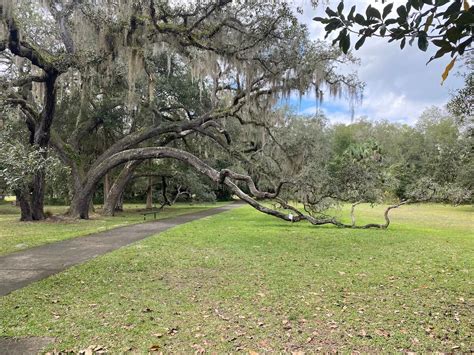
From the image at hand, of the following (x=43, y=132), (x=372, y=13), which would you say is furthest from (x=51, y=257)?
(x=43, y=132)

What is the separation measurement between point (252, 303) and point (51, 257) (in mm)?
4898

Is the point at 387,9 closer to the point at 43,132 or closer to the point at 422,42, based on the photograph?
the point at 422,42

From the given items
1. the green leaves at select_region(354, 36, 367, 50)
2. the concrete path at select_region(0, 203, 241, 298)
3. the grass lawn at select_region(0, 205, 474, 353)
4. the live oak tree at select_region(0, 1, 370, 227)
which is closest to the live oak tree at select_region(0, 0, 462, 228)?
the live oak tree at select_region(0, 1, 370, 227)

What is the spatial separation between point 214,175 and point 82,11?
20.1 feet

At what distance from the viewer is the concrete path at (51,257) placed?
5.68 m

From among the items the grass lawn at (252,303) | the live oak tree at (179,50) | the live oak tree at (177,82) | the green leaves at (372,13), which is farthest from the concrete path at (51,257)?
the green leaves at (372,13)

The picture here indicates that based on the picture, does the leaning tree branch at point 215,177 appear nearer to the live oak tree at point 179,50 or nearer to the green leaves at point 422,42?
the live oak tree at point 179,50

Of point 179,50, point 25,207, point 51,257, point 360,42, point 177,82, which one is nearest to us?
point 360,42

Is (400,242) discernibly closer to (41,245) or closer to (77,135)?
(41,245)

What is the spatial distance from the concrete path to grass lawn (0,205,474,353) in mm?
380

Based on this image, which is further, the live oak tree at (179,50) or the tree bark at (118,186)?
the tree bark at (118,186)

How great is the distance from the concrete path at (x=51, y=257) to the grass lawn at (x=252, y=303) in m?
0.38

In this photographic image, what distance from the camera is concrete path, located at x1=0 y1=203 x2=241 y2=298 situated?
5.68 m

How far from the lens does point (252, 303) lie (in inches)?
180
